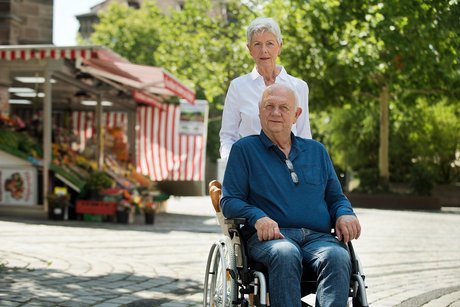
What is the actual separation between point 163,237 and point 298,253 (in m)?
9.54

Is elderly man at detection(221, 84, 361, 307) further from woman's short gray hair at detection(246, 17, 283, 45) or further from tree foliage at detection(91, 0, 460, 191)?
tree foliage at detection(91, 0, 460, 191)

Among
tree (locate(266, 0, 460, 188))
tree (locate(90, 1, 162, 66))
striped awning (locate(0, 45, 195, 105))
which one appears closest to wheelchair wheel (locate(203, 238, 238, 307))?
striped awning (locate(0, 45, 195, 105))

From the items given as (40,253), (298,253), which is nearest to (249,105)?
(298,253)

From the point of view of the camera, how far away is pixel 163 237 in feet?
45.3

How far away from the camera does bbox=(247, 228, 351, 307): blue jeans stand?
4.27m

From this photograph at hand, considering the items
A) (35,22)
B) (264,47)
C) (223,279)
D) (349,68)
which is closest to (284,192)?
(223,279)

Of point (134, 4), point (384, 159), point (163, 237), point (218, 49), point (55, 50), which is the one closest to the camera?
point (163, 237)

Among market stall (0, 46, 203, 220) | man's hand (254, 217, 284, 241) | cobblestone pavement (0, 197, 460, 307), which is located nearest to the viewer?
man's hand (254, 217, 284, 241)

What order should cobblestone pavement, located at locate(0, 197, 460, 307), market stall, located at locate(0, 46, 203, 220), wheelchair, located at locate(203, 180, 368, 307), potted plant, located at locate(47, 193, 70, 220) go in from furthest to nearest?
1. market stall, located at locate(0, 46, 203, 220)
2. potted plant, located at locate(47, 193, 70, 220)
3. cobblestone pavement, located at locate(0, 197, 460, 307)
4. wheelchair, located at locate(203, 180, 368, 307)

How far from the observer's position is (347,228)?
15.3ft

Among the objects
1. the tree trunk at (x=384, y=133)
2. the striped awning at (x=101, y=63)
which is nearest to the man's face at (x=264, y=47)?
the striped awning at (x=101, y=63)

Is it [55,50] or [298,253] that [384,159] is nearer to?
[55,50]

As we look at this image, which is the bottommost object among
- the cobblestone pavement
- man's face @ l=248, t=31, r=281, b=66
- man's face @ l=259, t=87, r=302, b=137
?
the cobblestone pavement

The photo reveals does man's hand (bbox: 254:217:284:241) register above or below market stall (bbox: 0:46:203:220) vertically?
below
